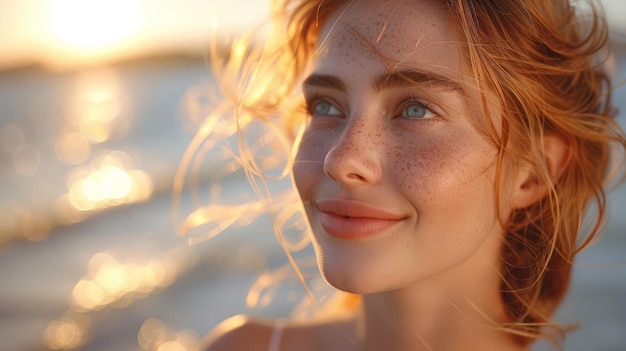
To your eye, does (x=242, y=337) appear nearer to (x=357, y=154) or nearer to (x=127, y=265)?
(x=357, y=154)

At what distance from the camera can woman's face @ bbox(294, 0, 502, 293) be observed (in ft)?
6.57

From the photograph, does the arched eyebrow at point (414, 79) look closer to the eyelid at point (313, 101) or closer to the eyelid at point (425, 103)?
the eyelid at point (425, 103)

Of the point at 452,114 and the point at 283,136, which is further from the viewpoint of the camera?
the point at 283,136

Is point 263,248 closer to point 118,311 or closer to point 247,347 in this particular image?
point 118,311

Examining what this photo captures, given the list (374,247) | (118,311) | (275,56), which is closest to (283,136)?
(275,56)

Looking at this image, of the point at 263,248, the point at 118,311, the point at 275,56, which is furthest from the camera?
the point at 263,248

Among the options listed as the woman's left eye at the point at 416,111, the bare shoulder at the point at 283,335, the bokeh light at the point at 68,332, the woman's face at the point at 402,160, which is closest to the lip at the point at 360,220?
the woman's face at the point at 402,160

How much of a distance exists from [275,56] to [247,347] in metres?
1.05

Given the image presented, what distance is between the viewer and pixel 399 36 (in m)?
2.07

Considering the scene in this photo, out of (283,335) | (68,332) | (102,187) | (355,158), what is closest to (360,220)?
(355,158)

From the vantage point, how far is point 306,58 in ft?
8.60

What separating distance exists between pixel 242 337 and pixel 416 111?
1.13 metres

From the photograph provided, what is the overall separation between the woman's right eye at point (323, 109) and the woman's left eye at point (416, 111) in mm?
223

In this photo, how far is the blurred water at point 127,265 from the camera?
4.97 meters
